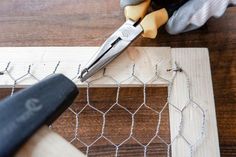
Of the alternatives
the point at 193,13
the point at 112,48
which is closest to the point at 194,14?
the point at 193,13

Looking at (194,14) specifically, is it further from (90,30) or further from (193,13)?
(90,30)

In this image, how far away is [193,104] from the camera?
41 centimetres

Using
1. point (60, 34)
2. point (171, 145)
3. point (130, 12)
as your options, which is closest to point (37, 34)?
point (60, 34)

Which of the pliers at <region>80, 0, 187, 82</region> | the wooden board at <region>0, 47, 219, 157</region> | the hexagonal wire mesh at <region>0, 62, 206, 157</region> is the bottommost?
the hexagonal wire mesh at <region>0, 62, 206, 157</region>

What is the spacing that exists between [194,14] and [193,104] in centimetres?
12

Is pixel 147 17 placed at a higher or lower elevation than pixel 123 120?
higher

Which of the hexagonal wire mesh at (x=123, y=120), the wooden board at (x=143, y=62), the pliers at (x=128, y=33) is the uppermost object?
the pliers at (x=128, y=33)

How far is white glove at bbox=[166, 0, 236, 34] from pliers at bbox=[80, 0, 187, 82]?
15 mm

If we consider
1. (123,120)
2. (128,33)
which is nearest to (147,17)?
(128,33)

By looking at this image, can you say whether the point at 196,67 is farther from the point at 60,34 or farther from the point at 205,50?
the point at 60,34

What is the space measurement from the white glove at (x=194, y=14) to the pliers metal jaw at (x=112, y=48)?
0.16ft

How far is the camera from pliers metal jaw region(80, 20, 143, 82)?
1.35 feet

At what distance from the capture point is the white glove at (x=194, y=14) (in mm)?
418

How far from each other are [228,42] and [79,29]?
0.69 feet
